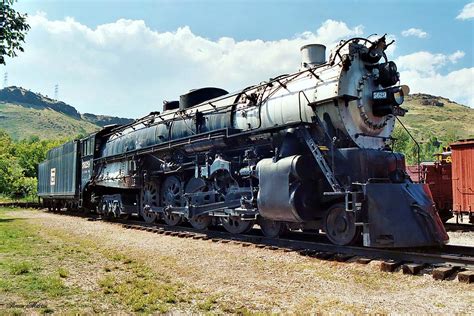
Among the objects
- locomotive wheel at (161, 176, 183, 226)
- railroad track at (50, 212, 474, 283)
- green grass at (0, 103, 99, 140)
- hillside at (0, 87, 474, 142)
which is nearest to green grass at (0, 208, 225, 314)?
railroad track at (50, 212, 474, 283)

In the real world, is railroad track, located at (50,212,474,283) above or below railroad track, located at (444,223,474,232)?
above

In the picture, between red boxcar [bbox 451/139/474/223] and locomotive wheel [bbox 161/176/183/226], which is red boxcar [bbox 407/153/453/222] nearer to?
red boxcar [bbox 451/139/474/223]

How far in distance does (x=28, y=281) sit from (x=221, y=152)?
6.74m

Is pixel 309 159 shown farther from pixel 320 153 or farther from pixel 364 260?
pixel 364 260

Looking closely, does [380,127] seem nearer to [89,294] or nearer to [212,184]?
[212,184]

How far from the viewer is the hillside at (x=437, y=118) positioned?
133 m

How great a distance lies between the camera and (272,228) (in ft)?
35.6

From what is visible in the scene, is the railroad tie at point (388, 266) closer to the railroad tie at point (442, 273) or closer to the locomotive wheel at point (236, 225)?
the railroad tie at point (442, 273)

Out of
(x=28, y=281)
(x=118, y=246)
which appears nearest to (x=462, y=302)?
(x=28, y=281)

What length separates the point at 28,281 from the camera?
21.1 ft

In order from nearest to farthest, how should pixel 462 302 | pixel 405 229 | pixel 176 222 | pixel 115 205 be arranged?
pixel 462 302, pixel 405 229, pixel 176 222, pixel 115 205

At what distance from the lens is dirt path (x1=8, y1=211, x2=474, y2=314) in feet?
17.5

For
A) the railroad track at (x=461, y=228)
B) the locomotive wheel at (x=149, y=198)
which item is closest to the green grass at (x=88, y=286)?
the locomotive wheel at (x=149, y=198)

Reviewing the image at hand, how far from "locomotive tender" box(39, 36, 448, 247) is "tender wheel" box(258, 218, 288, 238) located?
1.0 inches
